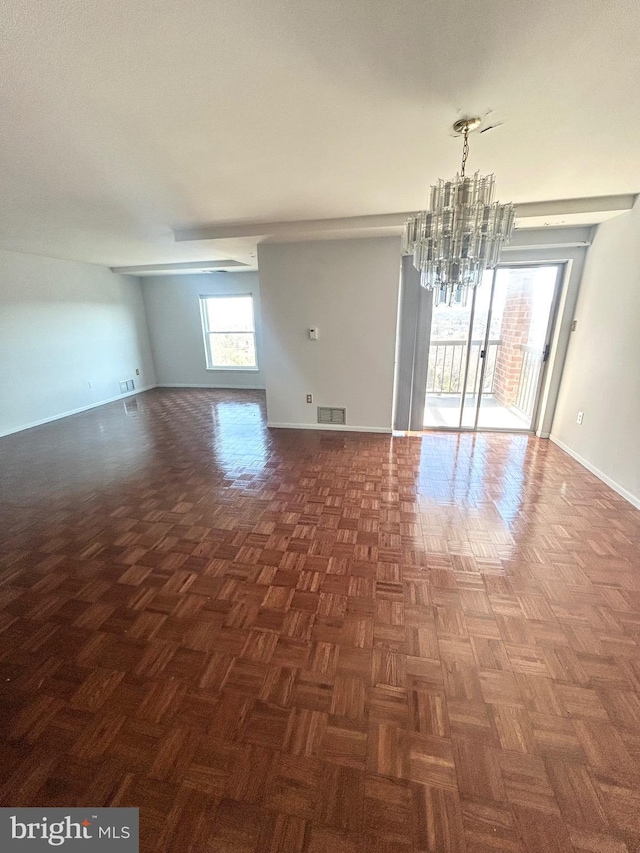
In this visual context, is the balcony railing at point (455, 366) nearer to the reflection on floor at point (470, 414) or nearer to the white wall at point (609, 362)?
the reflection on floor at point (470, 414)

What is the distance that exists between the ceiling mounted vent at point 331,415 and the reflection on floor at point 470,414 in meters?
1.11

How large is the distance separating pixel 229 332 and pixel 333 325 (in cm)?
332

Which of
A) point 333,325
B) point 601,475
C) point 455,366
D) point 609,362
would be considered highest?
point 333,325

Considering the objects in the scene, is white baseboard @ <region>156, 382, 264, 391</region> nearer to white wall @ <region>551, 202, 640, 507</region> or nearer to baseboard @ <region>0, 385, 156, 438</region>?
baseboard @ <region>0, 385, 156, 438</region>

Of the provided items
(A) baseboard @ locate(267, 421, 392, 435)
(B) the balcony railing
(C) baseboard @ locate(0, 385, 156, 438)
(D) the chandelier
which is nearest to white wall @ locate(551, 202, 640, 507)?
(B) the balcony railing

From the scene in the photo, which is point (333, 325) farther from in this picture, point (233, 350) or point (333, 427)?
point (233, 350)

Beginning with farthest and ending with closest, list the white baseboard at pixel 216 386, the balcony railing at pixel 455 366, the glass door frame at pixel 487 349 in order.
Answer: the white baseboard at pixel 216 386, the balcony railing at pixel 455 366, the glass door frame at pixel 487 349

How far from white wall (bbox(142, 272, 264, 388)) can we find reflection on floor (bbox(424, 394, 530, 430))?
11.3ft

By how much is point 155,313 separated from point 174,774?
724cm

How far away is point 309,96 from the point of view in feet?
4.96

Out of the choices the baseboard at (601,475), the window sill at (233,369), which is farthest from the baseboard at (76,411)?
the baseboard at (601,475)

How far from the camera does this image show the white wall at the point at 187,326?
6.38 m
